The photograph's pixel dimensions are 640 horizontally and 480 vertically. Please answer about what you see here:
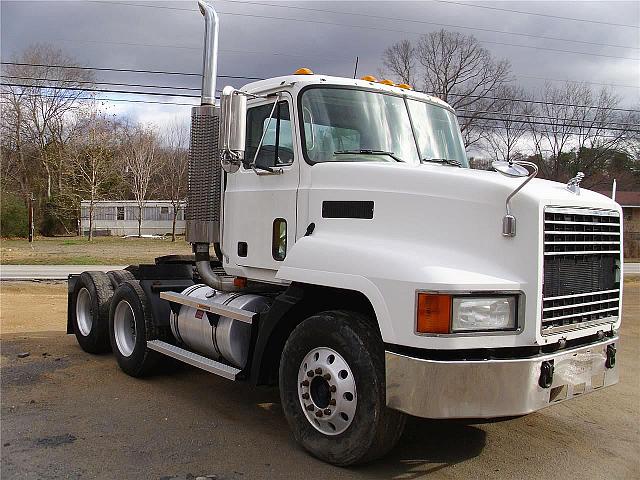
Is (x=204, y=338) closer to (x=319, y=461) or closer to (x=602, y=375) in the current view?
(x=319, y=461)

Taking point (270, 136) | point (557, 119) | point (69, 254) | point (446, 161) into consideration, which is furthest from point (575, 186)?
point (557, 119)

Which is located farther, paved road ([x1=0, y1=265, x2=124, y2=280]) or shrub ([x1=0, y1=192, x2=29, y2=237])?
shrub ([x1=0, y1=192, x2=29, y2=237])

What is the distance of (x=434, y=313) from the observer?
12.6 ft

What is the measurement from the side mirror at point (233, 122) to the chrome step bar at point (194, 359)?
1.79 meters

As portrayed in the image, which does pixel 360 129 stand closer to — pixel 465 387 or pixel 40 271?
pixel 465 387

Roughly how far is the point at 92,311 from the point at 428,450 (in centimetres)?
487

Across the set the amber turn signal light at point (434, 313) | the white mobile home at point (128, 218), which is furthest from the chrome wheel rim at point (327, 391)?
the white mobile home at point (128, 218)

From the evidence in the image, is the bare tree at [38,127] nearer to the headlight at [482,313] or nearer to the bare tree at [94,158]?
the bare tree at [94,158]

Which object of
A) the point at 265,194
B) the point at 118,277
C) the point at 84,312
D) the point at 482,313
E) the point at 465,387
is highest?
the point at 265,194

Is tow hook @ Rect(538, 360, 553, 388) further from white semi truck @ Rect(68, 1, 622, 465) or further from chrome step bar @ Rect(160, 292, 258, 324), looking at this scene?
chrome step bar @ Rect(160, 292, 258, 324)

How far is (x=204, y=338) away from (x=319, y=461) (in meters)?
1.91

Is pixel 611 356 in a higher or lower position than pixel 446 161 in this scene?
lower

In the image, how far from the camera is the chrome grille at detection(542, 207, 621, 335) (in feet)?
13.6

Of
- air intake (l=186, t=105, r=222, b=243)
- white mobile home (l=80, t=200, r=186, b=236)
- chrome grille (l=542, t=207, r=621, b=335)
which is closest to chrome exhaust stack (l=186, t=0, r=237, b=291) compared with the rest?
air intake (l=186, t=105, r=222, b=243)
